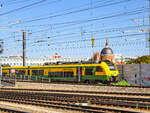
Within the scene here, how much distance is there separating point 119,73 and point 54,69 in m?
8.76

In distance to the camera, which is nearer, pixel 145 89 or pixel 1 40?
pixel 145 89

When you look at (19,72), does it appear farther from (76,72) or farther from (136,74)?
(136,74)

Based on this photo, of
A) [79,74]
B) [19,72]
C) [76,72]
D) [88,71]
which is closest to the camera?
[88,71]

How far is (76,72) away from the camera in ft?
107

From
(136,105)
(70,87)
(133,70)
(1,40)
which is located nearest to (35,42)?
(1,40)

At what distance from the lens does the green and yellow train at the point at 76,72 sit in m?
30.4

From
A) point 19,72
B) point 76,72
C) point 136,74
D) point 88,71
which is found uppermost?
point 88,71

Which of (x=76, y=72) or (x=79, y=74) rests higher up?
(x=76, y=72)

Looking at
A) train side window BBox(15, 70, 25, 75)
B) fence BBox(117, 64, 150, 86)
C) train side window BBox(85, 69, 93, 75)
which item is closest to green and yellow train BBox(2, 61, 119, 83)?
train side window BBox(85, 69, 93, 75)

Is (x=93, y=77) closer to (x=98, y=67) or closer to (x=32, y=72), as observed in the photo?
(x=98, y=67)

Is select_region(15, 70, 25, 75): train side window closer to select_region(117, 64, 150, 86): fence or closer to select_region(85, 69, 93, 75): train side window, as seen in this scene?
select_region(85, 69, 93, 75): train side window

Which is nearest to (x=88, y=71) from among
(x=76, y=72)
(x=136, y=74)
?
(x=76, y=72)

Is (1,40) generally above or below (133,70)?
above

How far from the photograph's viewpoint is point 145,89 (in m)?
22.0
